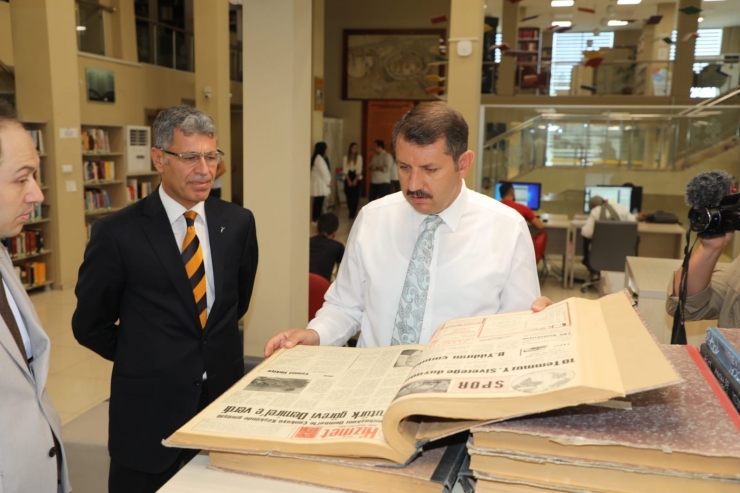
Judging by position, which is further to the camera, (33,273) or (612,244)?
(612,244)

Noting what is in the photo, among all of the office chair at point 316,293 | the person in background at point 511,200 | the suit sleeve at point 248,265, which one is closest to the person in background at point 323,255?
the office chair at point 316,293

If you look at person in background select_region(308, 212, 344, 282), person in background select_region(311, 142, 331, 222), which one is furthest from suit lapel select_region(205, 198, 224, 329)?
person in background select_region(311, 142, 331, 222)

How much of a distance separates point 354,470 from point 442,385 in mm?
172

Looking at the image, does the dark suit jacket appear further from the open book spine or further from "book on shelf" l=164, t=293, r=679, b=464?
the open book spine

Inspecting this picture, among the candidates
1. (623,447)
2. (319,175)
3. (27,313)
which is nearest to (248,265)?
(27,313)

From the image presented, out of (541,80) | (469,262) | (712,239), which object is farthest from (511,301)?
(541,80)

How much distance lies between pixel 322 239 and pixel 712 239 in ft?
11.9

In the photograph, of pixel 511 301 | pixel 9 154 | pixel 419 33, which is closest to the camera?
pixel 9 154

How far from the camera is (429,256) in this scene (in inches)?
63.5

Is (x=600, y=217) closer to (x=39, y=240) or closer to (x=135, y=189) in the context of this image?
(x=135, y=189)

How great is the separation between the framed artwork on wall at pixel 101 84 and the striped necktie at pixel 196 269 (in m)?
8.44

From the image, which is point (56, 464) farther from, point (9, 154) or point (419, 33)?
point (419, 33)

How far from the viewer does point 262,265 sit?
4.43 m

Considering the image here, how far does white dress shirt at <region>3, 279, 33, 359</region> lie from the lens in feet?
4.89
